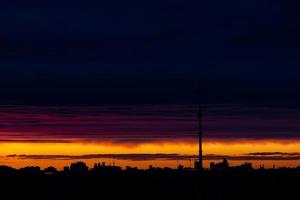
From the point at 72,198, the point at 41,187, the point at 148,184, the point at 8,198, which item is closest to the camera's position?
the point at 8,198

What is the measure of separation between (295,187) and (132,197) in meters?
32.9

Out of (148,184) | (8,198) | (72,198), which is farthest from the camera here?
(148,184)

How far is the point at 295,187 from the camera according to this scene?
187000 mm

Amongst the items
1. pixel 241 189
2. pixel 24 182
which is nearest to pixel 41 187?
pixel 24 182

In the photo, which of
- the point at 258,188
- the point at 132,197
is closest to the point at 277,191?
the point at 258,188

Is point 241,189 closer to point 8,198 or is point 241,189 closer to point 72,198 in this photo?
point 72,198

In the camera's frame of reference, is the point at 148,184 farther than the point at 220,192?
Yes

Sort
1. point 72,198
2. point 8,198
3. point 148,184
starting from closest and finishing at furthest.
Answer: point 8,198
point 72,198
point 148,184

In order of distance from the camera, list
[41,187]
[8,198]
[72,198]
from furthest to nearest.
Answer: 1. [41,187]
2. [72,198]
3. [8,198]

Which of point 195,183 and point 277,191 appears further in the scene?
point 195,183

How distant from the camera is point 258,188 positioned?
608ft

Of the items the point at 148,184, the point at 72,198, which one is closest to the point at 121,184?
the point at 148,184

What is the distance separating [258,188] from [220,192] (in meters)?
12.5

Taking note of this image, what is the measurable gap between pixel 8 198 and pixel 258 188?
160 feet
